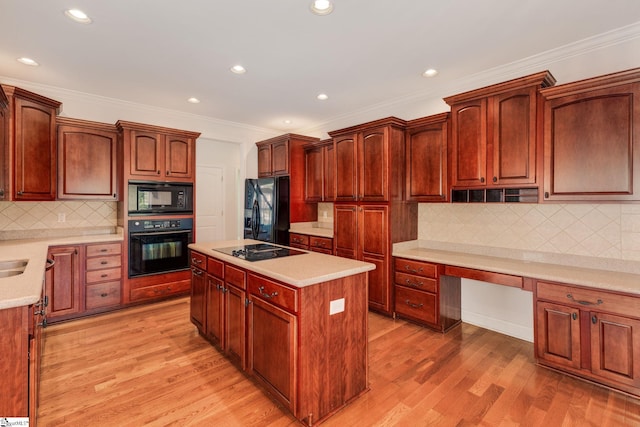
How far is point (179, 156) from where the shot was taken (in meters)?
4.26

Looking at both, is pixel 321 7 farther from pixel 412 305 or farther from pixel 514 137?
pixel 412 305

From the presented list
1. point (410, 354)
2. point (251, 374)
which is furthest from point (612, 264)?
point (251, 374)

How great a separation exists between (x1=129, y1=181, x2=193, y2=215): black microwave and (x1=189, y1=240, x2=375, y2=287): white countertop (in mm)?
1990

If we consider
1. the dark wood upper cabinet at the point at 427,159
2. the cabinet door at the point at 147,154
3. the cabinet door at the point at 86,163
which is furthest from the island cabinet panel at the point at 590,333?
the cabinet door at the point at 86,163

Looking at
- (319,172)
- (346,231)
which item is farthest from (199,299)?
(319,172)

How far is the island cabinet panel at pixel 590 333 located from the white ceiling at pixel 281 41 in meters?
2.07

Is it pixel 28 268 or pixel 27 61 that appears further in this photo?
pixel 27 61

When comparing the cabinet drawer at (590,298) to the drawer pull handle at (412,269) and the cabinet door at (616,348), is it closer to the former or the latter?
the cabinet door at (616,348)

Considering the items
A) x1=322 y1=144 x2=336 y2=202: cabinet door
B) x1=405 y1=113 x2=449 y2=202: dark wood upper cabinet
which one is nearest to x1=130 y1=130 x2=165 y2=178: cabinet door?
x1=322 y1=144 x2=336 y2=202: cabinet door

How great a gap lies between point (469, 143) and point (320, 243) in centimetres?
230

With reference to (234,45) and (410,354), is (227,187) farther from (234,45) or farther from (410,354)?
(410,354)

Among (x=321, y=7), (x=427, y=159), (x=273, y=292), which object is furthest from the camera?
(x=427, y=159)

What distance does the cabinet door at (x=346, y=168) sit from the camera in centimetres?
388

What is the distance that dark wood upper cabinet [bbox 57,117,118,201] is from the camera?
11.9ft
